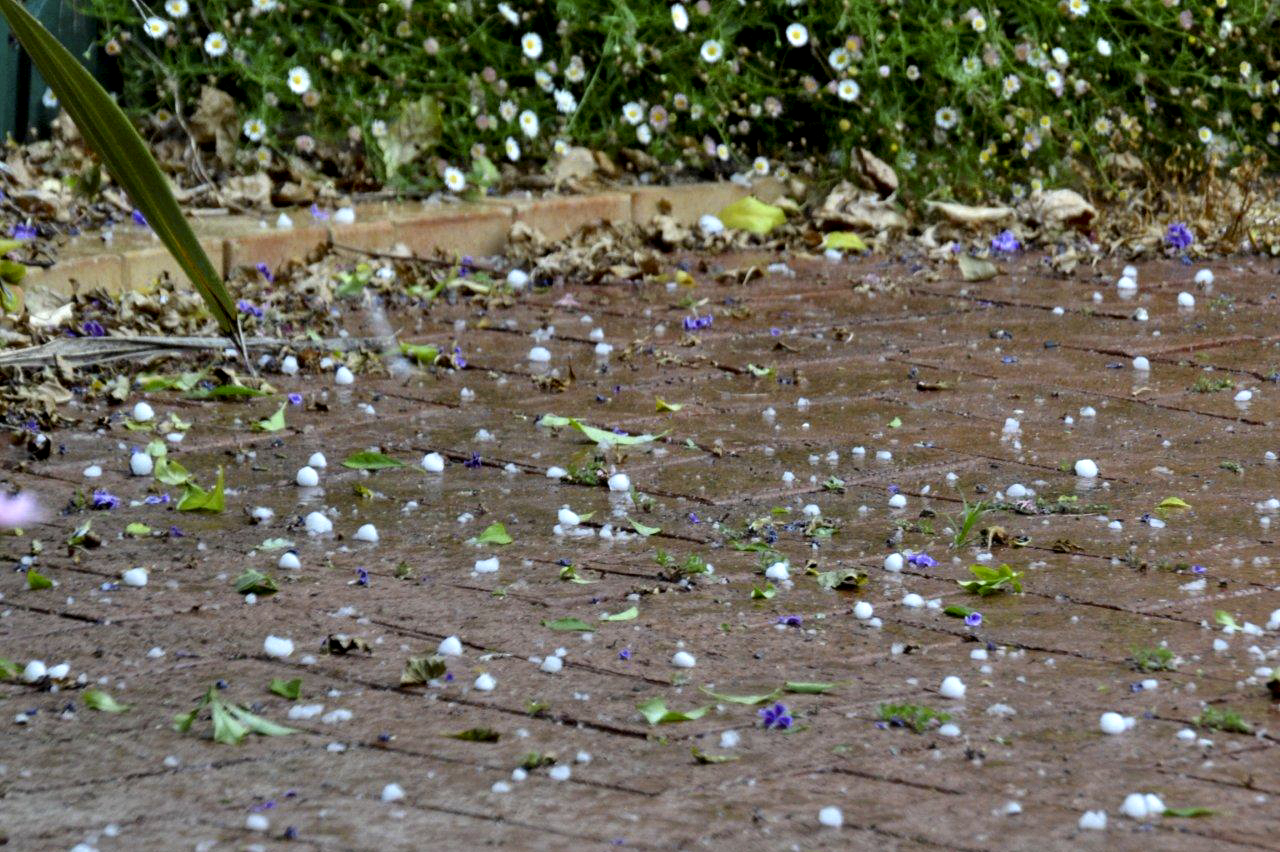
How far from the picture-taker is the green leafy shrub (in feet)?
17.7

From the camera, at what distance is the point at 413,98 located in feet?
18.0

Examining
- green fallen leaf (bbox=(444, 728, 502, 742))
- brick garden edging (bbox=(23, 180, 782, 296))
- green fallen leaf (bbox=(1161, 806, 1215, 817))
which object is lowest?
brick garden edging (bbox=(23, 180, 782, 296))

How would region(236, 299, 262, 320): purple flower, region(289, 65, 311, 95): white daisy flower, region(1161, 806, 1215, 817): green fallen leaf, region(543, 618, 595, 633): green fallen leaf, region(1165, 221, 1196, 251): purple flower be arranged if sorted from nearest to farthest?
region(1161, 806, 1215, 817): green fallen leaf
region(543, 618, 595, 633): green fallen leaf
region(236, 299, 262, 320): purple flower
region(1165, 221, 1196, 251): purple flower
region(289, 65, 311, 95): white daisy flower

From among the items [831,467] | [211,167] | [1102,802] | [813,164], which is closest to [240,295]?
[211,167]

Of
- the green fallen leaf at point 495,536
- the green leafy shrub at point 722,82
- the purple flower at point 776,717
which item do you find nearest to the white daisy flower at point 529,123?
the green leafy shrub at point 722,82

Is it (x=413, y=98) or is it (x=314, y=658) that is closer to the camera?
(x=314, y=658)

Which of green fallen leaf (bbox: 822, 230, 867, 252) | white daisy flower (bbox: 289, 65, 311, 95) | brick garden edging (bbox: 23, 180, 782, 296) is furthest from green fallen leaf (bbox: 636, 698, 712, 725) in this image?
white daisy flower (bbox: 289, 65, 311, 95)

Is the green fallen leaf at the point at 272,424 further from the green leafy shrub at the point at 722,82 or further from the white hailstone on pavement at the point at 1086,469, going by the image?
the green leafy shrub at the point at 722,82

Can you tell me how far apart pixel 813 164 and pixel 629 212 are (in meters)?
0.85

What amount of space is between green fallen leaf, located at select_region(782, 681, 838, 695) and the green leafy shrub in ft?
A: 11.6

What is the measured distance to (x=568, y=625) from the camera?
7.32 feet

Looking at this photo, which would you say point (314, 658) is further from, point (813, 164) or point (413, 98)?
point (813, 164)

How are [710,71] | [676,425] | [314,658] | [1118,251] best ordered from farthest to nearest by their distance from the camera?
[710,71], [1118,251], [676,425], [314,658]

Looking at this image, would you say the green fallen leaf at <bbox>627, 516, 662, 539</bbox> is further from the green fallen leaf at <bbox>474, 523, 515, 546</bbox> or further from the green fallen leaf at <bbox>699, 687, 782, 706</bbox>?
the green fallen leaf at <bbox>699, 687, 782, 706</bbox>
